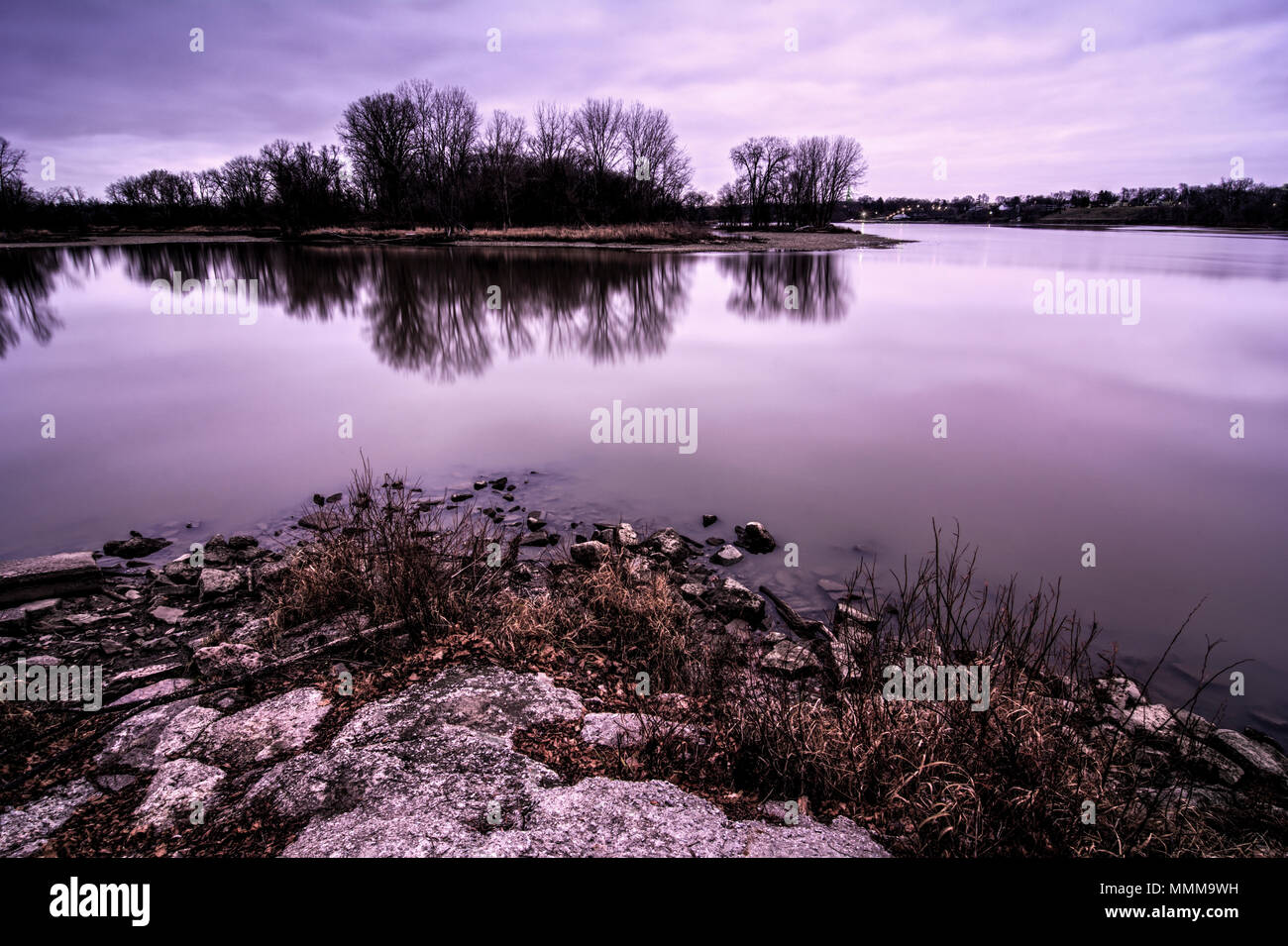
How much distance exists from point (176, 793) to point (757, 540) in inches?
203

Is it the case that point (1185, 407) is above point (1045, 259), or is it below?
below

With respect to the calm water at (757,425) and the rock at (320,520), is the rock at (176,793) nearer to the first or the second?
the rock at (320,520)

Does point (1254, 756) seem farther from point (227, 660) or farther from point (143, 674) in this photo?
point (143, 674)

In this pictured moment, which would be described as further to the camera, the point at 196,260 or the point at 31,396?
the point at 196,260

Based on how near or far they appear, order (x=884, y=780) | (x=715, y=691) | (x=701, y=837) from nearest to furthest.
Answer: (x=701, y=837) → (x=884, y=780) → (x=715, y=691)

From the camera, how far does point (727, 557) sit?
21.0ft

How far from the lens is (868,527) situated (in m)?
7.13

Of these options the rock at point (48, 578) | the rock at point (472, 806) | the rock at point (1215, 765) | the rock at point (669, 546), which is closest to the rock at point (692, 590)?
the rock at point (669, 546)

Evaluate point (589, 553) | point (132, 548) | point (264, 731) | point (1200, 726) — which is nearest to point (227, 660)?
point (264, 731)

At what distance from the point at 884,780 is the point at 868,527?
14.4 ft

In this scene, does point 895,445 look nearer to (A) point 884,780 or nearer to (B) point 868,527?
(B) point 868,527

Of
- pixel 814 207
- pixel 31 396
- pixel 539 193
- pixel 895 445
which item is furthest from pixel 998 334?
pixel 814 207

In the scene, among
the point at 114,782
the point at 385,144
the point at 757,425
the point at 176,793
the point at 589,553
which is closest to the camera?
the point at 176,793

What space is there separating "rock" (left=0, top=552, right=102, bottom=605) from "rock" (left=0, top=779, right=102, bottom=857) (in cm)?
321
